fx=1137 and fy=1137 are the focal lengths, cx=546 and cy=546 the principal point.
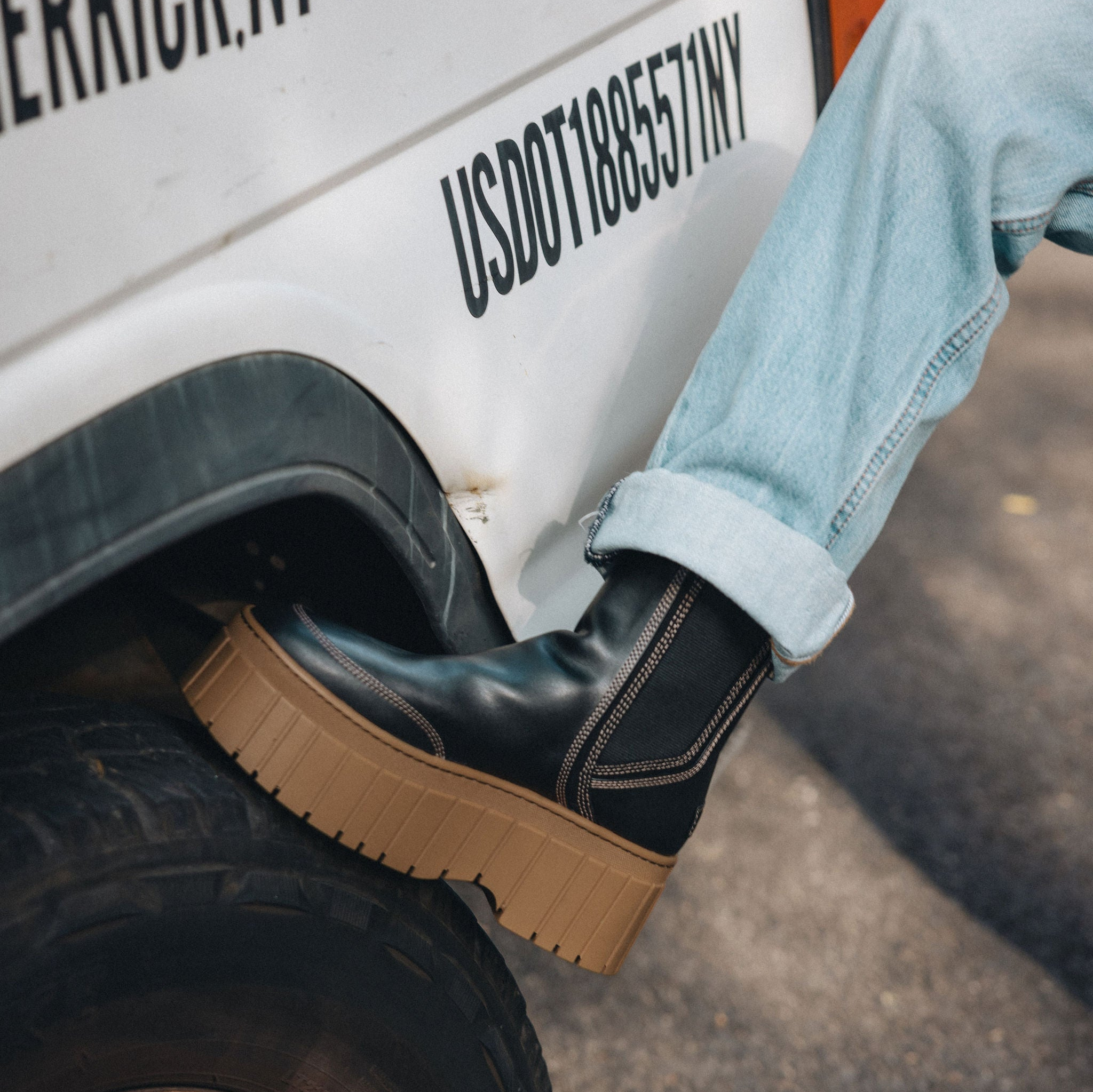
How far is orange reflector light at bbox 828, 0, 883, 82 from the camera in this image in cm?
125

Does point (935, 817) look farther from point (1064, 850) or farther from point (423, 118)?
point (423, 118)

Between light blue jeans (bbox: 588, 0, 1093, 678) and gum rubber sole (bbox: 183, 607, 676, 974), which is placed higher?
light blue jeans (bbox: 588, 0, 1093, 678)

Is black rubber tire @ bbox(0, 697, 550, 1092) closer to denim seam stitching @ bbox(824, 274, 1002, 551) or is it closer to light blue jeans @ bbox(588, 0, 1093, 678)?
light blue jeans @ bbox(588, 0, 1093, 678)

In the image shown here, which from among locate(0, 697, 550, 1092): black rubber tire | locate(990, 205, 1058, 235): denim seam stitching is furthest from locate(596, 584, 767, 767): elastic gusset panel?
locate(990, 205, 1058, 235): denim seam stitching

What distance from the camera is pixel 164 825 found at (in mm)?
773

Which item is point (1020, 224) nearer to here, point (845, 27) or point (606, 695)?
point (845, 27)

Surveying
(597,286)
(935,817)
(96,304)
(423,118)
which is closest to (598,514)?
(597,286)

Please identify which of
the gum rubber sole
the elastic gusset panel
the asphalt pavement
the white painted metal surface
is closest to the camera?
the white painted metal surface

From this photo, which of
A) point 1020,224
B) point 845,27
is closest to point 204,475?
point 1020,224

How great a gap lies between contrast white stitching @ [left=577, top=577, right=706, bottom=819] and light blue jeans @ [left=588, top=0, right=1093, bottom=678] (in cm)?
6

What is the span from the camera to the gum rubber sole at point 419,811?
87cm

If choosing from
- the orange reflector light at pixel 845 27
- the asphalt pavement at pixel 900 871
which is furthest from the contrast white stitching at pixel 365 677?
the orange reflector light at pixel 845 27

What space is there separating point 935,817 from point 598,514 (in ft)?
3.20

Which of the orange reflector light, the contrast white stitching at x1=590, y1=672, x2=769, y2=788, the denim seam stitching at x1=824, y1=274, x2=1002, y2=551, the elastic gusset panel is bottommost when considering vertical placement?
the contrast white stitching at x1=590, y1=672, x2=769, y2=788
